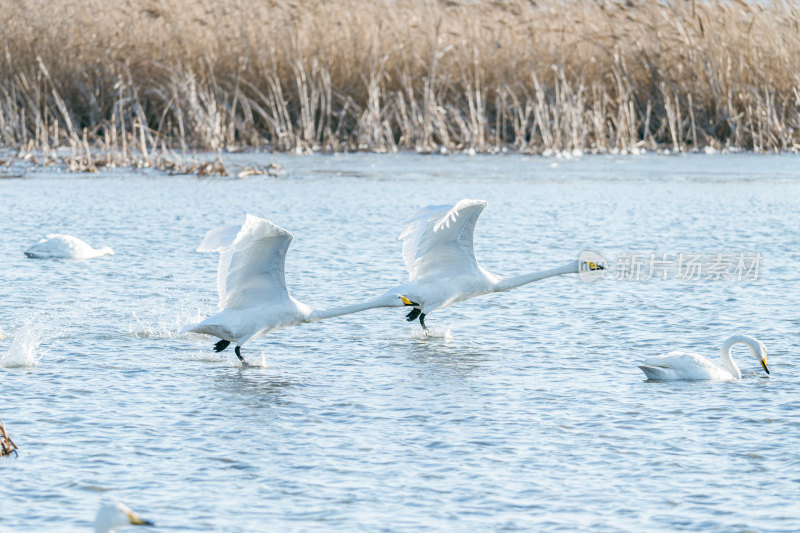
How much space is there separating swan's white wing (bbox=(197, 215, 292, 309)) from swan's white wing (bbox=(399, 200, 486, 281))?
1.09 meters

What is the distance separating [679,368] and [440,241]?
7.70 ft

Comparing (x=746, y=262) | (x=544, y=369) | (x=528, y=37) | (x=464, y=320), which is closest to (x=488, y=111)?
(x=528, y=37)

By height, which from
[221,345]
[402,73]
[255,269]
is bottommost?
[221,345]

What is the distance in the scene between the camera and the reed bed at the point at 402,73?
21562mm

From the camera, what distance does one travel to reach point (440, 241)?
9.19m

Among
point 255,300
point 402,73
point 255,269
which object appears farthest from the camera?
point 402,73

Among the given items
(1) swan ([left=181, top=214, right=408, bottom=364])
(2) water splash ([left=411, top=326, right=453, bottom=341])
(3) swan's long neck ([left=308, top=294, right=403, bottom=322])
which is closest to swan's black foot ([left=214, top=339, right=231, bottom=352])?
(1) swan ([left=181, top=214, right=408, bottom=364])

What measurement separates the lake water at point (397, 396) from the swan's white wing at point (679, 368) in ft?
0.27

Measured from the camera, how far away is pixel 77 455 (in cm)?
596

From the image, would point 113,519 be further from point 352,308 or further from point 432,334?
point 432,334

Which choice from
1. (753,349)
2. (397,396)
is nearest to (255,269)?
(397,396)

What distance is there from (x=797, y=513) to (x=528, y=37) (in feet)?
59.9

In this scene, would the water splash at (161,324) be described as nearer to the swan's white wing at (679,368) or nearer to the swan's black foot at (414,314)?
the swan's black foot at (414,314)

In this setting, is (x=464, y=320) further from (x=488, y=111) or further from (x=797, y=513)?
(x=488, y=111)
